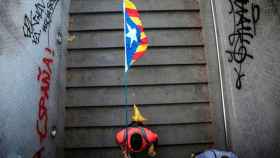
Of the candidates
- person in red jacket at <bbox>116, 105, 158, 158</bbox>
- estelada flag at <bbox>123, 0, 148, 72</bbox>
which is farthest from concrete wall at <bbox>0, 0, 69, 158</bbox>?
estelada flag at <bbox>123, 0, 148, 72</bbox>

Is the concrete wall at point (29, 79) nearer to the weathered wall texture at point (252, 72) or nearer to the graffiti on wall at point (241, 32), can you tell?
the weathered wall texture at point (252, 72)

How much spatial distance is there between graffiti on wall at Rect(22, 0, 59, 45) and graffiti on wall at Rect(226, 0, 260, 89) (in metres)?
3.31

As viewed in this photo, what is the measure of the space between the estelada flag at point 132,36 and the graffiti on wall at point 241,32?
1.67 metres

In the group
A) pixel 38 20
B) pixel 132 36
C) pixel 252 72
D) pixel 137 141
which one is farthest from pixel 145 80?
pixel 38 20

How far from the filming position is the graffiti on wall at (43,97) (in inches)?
152

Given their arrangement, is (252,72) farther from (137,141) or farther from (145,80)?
(137,141)

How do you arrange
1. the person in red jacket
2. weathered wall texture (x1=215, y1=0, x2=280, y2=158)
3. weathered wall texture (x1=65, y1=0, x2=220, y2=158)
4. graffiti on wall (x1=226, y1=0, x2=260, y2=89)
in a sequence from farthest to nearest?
weathered wall texture (x1=65, y1=0, x2=220, y2=158) → graffiti on wall (x1=226, y1=0, x2=260, y2=89) → weathered wall texture (x1=215, y1=0, x2=280, y2=158) → the person in red jacket

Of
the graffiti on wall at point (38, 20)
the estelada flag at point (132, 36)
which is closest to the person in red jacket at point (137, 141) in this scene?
the estelada flag at point (132, 36)

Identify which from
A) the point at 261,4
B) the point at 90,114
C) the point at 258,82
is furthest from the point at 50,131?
the point at 261,4

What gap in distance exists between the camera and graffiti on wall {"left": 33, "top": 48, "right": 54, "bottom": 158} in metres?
3.85

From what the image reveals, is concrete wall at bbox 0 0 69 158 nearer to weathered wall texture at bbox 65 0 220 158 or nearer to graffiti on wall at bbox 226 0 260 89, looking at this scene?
weathered wall texture at bbox 65 0 220 158

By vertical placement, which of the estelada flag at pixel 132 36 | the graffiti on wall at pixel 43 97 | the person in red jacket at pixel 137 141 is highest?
the estelada flag at pixel 132 36

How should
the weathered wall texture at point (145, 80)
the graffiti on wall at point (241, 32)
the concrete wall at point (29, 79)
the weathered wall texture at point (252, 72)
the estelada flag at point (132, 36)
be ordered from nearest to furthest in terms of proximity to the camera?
the concrete wall at point (29, 79) < the estelada flag at point (132, 36) < the weathered wall texture at point (252, 72) < the graffiti on wall at point (241, 32) < the weathered wall texture at point (145, 80)

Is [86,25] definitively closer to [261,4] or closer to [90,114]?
[90,114]
